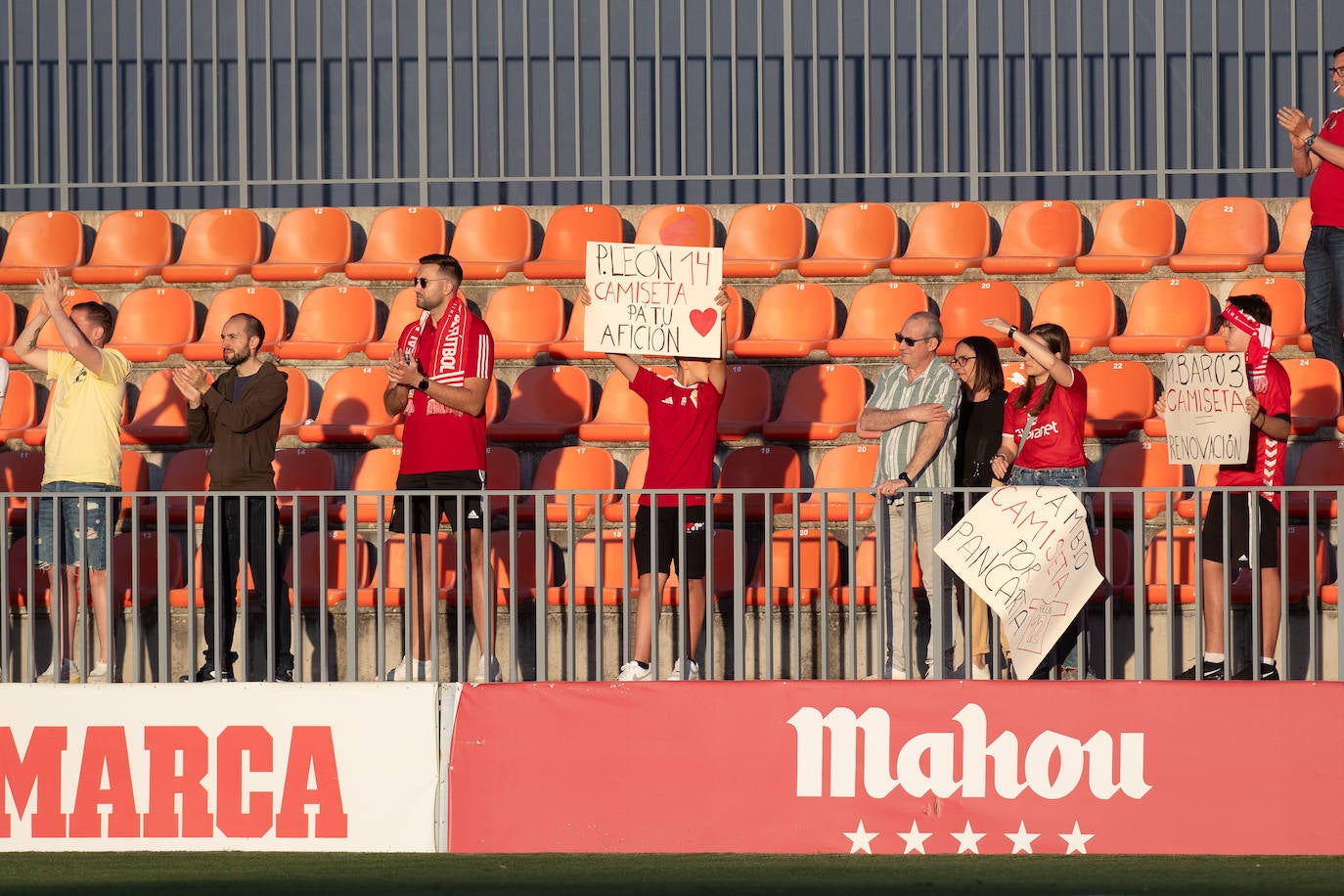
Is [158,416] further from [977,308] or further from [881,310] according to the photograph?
[977,308]

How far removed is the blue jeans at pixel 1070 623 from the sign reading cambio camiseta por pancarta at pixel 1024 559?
121 mm

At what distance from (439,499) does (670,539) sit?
1.09 m

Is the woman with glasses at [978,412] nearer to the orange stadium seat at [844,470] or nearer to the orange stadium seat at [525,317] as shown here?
the orange stadium seat at [844,470]

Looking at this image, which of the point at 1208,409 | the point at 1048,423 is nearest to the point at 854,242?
the point at 1048,423

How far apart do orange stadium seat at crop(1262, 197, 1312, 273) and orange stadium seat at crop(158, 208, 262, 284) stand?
5.78 metres

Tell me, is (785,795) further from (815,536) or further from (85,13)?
(85,13)

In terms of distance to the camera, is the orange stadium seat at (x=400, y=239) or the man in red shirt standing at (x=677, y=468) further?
the orange stadium seat at (x=400, y=239)

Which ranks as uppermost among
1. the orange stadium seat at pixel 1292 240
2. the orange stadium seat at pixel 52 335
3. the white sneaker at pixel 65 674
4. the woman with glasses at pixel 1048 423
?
the orange stadium seat at pixel 1292 240

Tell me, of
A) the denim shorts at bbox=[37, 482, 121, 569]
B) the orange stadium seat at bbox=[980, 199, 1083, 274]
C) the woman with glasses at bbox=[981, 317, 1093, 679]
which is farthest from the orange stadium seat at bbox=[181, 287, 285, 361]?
the woman with glasses at bbox=[981, 317, 1093, 679]

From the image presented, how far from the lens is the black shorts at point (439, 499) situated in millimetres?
8664

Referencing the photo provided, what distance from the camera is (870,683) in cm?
780

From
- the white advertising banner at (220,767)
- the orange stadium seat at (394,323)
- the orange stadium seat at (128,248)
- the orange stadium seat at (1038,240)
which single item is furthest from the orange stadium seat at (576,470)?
the orange stadium seat at (128,248)

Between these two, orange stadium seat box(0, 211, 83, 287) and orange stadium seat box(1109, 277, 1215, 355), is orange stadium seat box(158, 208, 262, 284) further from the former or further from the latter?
orange stadium seat box(1109, 277, 1215, 355)

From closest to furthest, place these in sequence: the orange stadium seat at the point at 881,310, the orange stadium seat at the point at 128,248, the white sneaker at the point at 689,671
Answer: the white sneaker at the point at 689,671, the orange stadium seat at the point at 881,310, the orange stadium seat at the point at 128,248
